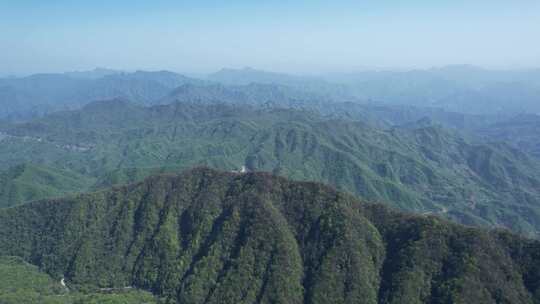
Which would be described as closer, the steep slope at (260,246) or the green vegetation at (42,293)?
the steep slope at (260,246)

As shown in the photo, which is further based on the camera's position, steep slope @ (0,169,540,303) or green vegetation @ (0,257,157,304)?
green vegetation @ (0,257,157,304)

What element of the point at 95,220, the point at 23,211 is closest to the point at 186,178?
the point at 95,220

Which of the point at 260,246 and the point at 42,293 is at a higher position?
the point at 260,246

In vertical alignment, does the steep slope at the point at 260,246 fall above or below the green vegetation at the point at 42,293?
above

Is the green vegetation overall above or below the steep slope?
below
